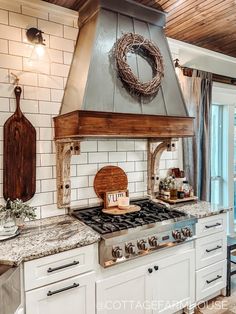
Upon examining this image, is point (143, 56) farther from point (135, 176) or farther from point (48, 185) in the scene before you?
point (48, 185)

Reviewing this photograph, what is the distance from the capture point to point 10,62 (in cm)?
192

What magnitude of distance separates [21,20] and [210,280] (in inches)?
109

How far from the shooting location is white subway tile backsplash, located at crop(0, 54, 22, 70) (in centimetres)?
189

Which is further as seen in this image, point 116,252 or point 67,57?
point 67,57

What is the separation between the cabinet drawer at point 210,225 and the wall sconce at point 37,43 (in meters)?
1.95

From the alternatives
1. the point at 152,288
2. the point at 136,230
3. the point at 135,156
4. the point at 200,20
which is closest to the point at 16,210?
the point at 136,230

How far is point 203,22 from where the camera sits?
2.46m

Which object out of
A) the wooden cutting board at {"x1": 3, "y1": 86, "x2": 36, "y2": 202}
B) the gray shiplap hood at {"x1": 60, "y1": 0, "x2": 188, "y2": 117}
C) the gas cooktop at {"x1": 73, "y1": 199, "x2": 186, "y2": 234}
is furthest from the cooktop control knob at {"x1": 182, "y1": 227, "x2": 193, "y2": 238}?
the wooden cutting board at {"x1": 3, "y1": 86, "x2": 36, "y2": 202}

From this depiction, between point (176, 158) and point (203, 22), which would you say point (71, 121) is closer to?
point (176, 158)

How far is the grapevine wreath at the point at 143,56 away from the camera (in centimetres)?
194

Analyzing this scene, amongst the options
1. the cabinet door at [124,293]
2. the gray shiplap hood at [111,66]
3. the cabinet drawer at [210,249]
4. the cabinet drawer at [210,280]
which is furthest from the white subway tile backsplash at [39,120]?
the cabinet drawer at [210,280]

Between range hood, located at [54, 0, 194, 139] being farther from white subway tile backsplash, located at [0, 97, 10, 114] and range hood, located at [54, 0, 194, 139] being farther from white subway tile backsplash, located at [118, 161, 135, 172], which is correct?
white subway tile backsplash, located at [118, 161, 135, 172]

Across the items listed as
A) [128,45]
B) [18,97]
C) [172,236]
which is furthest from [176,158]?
[18,97]

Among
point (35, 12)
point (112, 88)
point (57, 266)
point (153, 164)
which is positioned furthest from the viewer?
point (153, 164)
